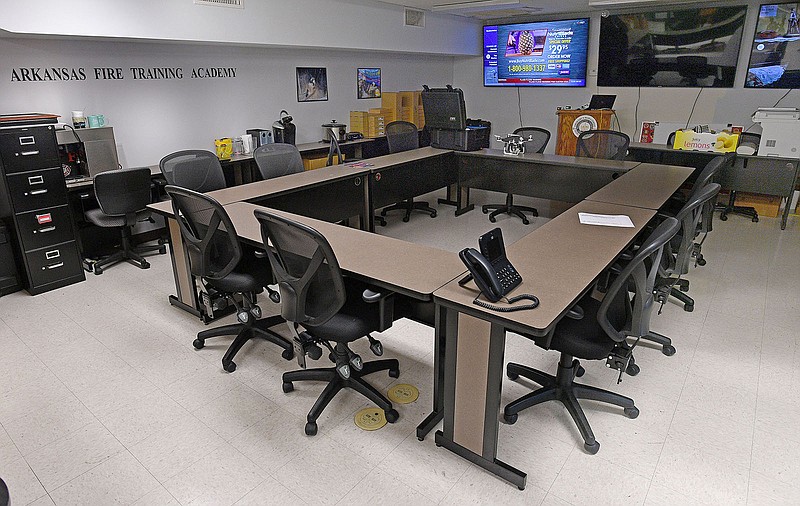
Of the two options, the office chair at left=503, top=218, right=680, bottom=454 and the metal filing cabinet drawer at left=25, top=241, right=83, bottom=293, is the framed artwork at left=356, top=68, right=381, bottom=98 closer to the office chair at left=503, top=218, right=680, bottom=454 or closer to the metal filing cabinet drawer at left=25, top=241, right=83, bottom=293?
the metal filing cabinet drawer at left=25, top=241, right=83, bottom=293

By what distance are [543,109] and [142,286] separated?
6.27 meters

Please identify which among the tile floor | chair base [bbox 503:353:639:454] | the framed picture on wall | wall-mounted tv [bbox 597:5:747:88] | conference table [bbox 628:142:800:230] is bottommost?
the tile floor

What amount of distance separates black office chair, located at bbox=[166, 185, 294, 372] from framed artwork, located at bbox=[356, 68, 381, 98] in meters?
4.67

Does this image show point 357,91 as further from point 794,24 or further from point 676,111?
point 794,24

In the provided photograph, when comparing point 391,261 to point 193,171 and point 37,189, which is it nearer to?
point 193,171

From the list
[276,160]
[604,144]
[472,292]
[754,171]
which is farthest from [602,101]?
[472,292]

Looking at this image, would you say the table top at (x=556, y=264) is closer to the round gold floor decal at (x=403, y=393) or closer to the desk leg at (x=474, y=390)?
the desk leg at (x=474, y=390)

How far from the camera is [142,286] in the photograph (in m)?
4.07

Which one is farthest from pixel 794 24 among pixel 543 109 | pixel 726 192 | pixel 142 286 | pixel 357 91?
pixel 142 286

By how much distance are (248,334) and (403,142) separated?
11.4 ft

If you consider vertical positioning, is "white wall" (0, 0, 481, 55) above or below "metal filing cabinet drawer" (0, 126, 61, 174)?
above

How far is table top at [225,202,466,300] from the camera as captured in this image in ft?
7.15

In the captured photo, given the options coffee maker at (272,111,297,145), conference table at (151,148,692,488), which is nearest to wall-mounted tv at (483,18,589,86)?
coffee maker at (272,111,297,145)

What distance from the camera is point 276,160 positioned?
4.60 meters
